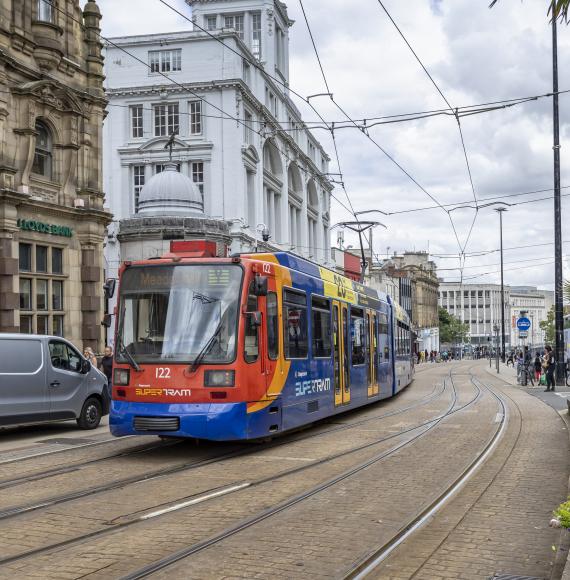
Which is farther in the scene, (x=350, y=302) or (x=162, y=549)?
(x=350, y=302)

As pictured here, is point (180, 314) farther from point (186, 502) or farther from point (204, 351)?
point (186, 502)

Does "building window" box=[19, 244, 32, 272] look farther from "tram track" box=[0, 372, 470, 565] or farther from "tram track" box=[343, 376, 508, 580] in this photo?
"tram track" box=[343, 376, 508, 580]

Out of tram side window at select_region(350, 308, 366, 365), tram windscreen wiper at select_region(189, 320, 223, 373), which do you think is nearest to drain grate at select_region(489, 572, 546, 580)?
tram windscreen wiper at select_region(189, 320, 223, 373)

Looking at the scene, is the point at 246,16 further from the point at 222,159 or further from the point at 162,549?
the point at 162,549

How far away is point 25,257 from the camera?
22750 mm

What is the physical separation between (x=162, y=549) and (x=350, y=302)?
442 inches

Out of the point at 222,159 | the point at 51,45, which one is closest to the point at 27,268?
the point at 51,45

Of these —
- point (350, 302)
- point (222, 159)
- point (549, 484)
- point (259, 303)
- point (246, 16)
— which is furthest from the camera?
point (246, 16)

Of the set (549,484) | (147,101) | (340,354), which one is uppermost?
(147,101)

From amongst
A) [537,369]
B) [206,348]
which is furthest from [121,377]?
[537,369]

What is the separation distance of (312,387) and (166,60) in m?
36.5

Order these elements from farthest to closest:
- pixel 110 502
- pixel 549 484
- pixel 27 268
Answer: pixel 27 268, pixel 549 484, pixel 110 502

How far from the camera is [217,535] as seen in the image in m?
6.73

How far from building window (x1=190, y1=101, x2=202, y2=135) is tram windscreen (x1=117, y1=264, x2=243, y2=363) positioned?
34237mm
